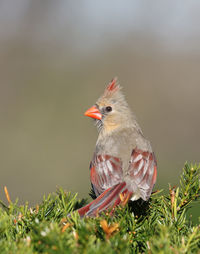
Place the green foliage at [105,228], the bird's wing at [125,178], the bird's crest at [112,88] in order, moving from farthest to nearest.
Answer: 1. the bird's crest at [112,88]
2. the bird's wing at [125,178]
3. the green foliage at [105,228]

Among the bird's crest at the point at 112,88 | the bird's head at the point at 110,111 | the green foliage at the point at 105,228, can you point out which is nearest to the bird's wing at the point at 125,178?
the green foliage at the point at 105,228

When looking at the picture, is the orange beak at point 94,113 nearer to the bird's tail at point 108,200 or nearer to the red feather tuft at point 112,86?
the red feather tuft at point 112,86

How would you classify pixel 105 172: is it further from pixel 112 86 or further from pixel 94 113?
pixel 112 86

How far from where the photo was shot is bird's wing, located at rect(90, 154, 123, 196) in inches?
101

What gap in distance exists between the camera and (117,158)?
276cm

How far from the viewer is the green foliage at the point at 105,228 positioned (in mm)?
1255

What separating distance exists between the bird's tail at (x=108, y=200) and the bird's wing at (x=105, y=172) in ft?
0.23

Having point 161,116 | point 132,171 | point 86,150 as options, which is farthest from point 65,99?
point 132,171

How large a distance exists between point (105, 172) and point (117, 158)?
18cm

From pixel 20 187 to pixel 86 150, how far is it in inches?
61.3

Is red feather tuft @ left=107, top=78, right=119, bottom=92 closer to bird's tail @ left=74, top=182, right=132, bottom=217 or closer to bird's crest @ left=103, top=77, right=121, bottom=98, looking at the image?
bird's crest @ left=103, top=77, right=121, bottom=98

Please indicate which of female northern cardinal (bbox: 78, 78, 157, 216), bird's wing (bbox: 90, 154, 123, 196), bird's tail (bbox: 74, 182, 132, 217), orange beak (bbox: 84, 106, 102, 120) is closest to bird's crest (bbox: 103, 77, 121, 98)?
female northern cardinal (bbox: 78, 78, 157, 216)

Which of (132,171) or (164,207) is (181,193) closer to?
(164,207)

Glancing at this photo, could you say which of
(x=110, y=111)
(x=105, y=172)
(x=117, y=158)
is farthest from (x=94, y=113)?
(x=105, y=172)
